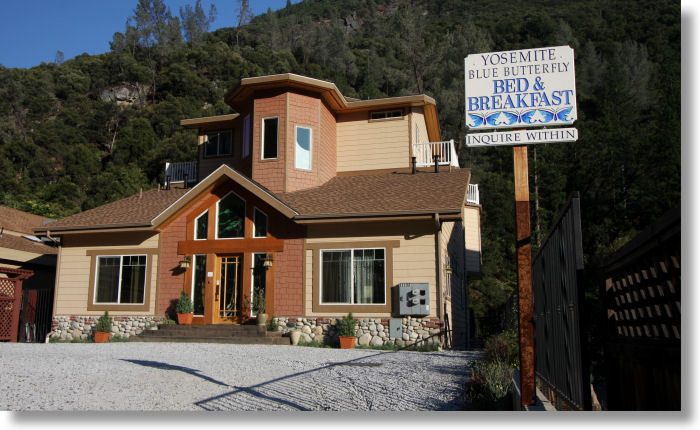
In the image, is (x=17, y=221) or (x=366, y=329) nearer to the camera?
(x=366, y=329)

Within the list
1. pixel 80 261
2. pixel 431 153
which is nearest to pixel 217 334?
pixel 80 261

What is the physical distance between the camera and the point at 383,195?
14.1 m

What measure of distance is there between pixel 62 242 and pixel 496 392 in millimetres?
13427

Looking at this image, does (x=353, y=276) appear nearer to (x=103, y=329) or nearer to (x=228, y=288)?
(x=228, y=288)

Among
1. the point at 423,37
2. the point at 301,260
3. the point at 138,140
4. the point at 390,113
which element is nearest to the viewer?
the point at 301,260

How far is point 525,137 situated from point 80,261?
44.5 ft

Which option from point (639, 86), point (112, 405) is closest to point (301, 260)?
point (112, 405)

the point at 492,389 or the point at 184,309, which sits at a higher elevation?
the point at 184,309

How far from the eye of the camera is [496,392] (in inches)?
230

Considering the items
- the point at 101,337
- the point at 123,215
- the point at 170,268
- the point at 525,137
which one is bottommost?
the point at 101,337

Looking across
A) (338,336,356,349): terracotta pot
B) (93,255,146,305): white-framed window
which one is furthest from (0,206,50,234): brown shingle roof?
(338,336,356,349): terracotta pot

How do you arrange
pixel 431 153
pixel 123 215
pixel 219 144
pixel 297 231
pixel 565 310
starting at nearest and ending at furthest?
pixel 565 310, pixel 297 231, pixel 123 215, pixel 431 153, pixel 219 144

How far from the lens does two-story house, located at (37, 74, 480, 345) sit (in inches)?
508

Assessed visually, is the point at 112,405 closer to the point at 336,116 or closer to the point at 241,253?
the point at 241,253
